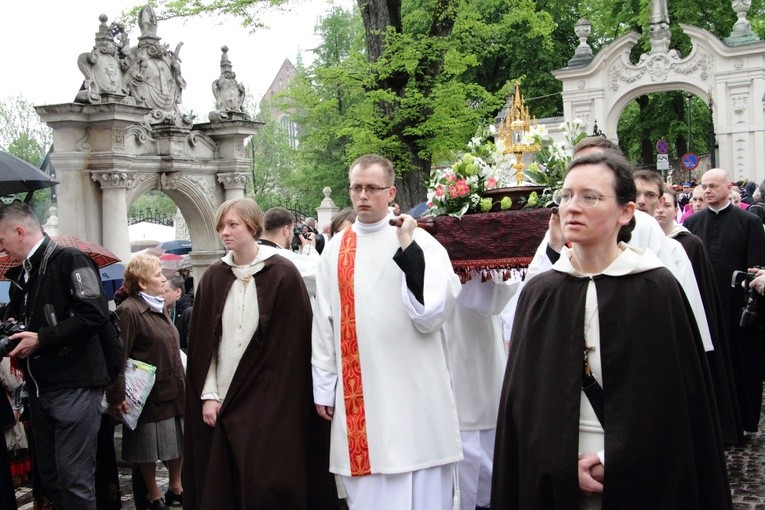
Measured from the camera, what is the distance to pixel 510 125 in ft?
21.5

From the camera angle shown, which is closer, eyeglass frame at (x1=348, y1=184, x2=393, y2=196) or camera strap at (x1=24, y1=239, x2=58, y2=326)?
eyeglass frame at (x1=348, y1=184, x2=393, y2=196)

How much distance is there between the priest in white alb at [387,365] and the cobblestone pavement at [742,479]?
2627 mm

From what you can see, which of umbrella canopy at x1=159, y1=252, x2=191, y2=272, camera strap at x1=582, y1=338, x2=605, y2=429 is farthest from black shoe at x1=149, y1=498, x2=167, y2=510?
umbrella canopy at x1=159, y1=252, x2=191, y2=272

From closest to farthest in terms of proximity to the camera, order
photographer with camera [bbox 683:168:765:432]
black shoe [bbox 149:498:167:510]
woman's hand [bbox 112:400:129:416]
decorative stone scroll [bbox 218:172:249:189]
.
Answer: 1. woman's hand [bbox 112:400:129:416]
2. black shoe [bbox 149:498:167:510]
3. photographer with camera [bbox 683:168:765:432]
4. decorative stone scroll [bbox 218:172:249:189]

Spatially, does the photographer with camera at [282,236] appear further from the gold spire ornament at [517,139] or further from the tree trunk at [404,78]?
the tree trunk at [404,78]

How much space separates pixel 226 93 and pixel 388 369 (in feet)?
33.8

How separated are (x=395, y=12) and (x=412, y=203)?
3435 millimetres

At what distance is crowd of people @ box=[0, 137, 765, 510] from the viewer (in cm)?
330

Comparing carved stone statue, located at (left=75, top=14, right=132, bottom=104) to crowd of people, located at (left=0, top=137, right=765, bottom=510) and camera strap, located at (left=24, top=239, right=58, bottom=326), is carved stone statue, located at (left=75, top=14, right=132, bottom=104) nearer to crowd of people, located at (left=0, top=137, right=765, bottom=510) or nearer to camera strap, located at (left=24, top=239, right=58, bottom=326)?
crowd of people, located at (left=0, top=137, right=765, bottom=510)

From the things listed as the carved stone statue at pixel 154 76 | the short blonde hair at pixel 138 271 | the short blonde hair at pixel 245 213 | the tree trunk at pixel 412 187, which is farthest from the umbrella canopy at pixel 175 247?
the short blonde hair at pixel 245 213

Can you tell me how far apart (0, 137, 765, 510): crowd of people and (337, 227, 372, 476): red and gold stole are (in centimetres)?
1

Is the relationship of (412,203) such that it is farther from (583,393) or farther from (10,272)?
(583,393)

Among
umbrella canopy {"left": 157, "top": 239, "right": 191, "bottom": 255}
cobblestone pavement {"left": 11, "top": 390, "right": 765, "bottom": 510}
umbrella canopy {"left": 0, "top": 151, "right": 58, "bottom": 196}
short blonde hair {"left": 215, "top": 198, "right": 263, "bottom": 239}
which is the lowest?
cobblestone pavement {"left": 11, "top": 390, "right": 765, "bottom": 510}

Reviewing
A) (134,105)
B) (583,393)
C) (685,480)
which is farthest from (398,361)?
(134,105)
